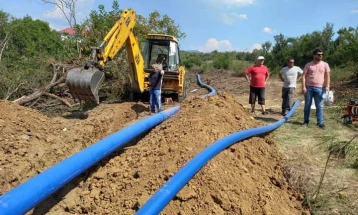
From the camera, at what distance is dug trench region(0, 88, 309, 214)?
11.5 feet

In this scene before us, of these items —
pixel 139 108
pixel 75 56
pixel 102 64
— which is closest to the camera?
pixel 102 64

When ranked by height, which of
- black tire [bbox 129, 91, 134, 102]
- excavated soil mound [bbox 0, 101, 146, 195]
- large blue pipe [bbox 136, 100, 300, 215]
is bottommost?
excavated soil mound [bbox 0, 101, 146, 195]

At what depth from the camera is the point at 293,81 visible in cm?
914

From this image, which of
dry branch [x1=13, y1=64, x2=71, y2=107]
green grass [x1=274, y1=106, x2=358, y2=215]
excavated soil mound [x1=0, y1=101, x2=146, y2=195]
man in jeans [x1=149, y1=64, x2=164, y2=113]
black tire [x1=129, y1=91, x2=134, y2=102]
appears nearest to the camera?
green grass [x1=274, y1=106, x2=358, y2=215]

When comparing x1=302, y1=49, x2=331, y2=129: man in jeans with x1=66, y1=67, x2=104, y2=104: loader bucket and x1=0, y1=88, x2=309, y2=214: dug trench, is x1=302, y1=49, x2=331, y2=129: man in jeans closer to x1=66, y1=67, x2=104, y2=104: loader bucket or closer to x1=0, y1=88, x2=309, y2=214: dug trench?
x1=0, y1=88, x2=309, y2=214: dug trench

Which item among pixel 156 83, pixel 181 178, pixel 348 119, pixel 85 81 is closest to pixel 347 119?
pixel 348 119

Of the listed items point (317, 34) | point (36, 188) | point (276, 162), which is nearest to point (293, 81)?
point (276, 162)

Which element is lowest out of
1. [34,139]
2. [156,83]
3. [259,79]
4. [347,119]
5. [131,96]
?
[34,139]

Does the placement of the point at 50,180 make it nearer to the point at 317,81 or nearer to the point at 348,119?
the point at 317,81

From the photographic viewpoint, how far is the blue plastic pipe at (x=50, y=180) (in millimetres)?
2443

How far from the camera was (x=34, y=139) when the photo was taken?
19.8ft

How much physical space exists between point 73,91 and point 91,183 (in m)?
4.42

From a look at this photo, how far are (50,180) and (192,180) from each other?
4.51 ft

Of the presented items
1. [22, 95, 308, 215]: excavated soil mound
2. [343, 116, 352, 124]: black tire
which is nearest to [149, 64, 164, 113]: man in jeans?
[22, 95, 308, 215]: excavated soil mound
